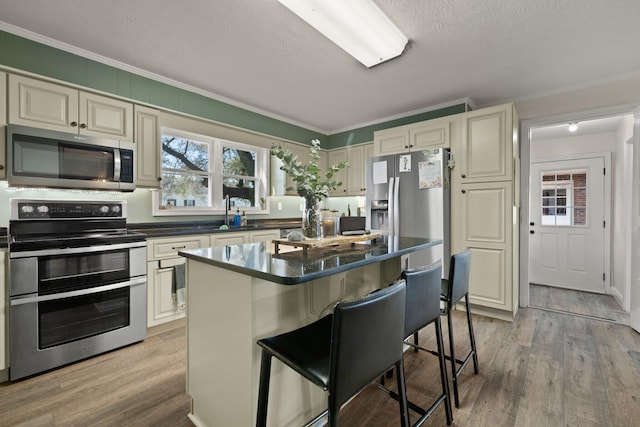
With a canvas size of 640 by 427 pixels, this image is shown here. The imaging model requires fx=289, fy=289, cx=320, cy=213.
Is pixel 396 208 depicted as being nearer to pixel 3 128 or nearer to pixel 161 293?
pixel 161 293

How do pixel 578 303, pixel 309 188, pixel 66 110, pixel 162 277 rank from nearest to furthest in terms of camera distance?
pixel 309 188 → pixel 66 110 → pixel 162 277 → pixel 578 303

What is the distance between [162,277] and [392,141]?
308cm

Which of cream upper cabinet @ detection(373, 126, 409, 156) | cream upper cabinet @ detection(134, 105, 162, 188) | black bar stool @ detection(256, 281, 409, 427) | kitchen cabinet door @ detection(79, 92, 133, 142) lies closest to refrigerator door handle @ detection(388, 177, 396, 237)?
cream upper cabinet @ detection(373, 126, 409, 156)

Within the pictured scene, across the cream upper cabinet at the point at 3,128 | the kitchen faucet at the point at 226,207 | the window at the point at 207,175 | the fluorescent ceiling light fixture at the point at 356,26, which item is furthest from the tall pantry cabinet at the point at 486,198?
the cream upper cabinet at the point at 3,128

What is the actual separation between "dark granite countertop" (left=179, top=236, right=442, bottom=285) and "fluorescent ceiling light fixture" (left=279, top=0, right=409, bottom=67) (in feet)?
5.04

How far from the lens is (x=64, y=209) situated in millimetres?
2303

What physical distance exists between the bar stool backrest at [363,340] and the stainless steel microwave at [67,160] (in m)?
2.60

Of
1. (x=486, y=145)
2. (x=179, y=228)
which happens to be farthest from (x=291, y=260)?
(x=486, y=145)

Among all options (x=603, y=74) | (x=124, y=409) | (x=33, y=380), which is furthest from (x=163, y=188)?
(x=603, y=74)

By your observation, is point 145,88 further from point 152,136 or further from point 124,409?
point 124,409

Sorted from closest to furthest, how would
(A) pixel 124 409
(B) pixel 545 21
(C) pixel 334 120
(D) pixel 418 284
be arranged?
1. (D) pixel 418 284
2. (A) pixel 124 409
3. (B) pixel 545 21
4. (C) pixel 334 120

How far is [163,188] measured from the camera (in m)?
3.21

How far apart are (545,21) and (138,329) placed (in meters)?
4.01

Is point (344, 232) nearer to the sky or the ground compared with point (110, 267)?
nearer to the sky
